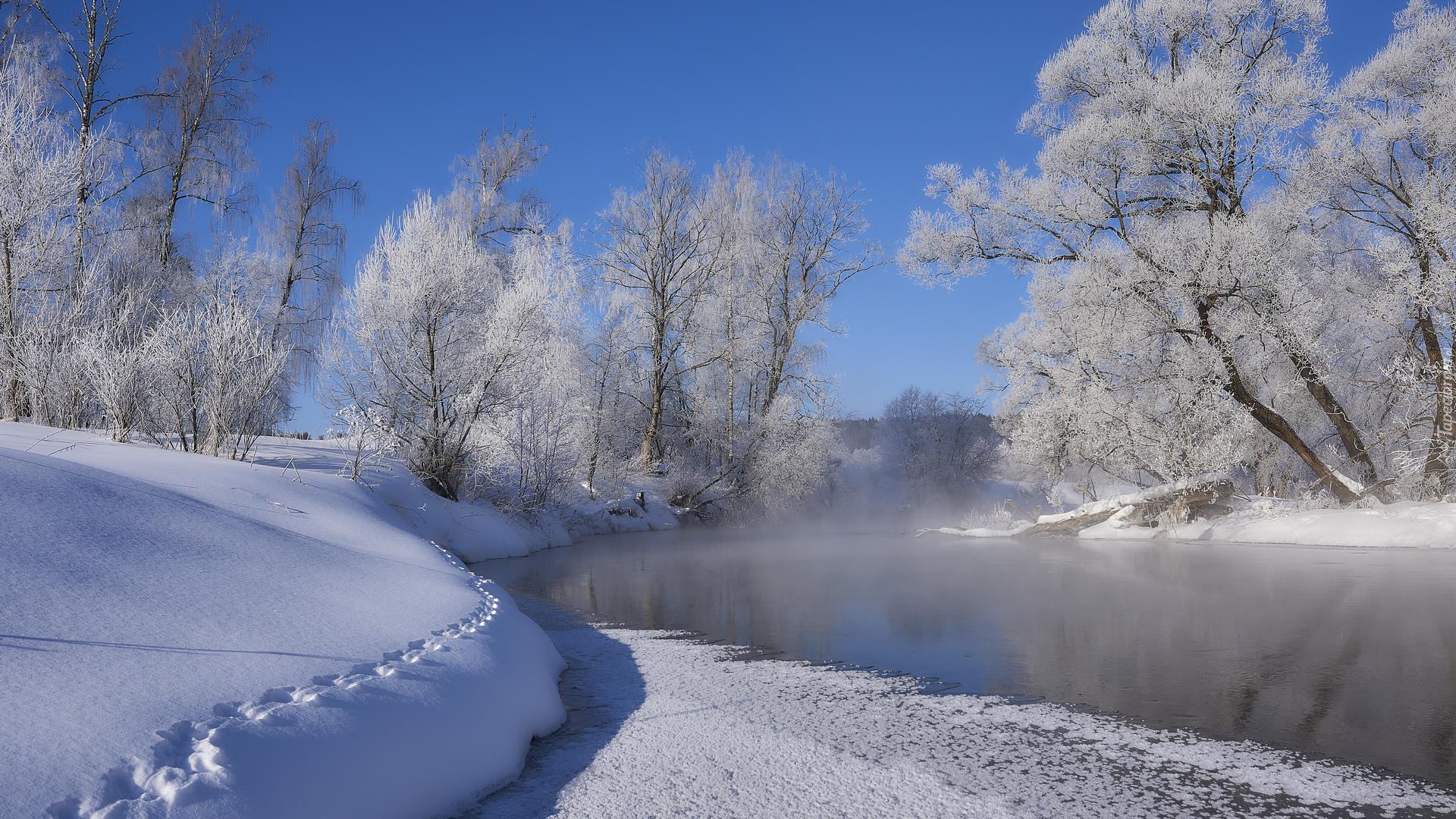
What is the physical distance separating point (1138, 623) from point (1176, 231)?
9.21 m

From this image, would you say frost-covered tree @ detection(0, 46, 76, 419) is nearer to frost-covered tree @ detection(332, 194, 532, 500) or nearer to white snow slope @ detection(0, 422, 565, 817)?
frost-covered tree @ detection(332, 194, 532, 500)

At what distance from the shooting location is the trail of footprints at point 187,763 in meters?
1.97

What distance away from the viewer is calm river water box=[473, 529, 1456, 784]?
404cm

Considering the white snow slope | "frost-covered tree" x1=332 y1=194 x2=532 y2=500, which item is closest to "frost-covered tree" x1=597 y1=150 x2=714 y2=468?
"frost-covered tree" x1=332 y1=194 x2=532 y2=500

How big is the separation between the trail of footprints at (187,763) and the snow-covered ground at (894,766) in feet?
2.50

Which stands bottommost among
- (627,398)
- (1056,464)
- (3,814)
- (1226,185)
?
(3,814)

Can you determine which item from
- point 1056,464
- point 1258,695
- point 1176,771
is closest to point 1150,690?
point 1258,695

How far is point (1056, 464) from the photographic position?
56.7 ft

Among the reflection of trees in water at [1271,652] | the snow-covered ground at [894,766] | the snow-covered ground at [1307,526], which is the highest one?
the snow-covered ground at [1307,526]

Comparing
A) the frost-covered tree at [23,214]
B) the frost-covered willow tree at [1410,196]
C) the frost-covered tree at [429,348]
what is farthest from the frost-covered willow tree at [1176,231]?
the frost-covered tree at [23,214]

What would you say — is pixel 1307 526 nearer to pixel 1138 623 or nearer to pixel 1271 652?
pixel 1138 623

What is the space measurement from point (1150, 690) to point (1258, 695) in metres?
0.54

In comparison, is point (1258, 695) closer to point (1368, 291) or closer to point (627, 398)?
point (1368, 291)

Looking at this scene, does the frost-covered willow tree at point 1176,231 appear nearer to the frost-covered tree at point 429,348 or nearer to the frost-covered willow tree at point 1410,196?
the frost-covered willow tree at point 1410,196
